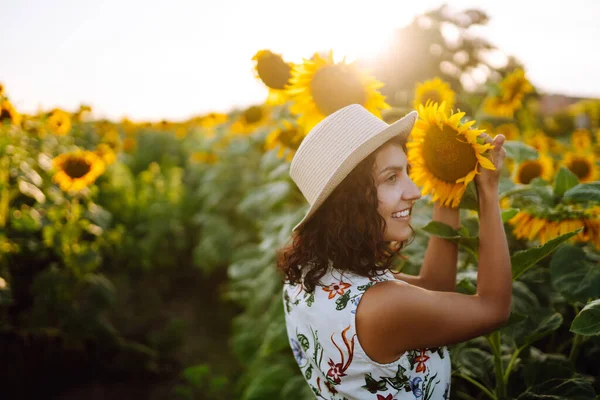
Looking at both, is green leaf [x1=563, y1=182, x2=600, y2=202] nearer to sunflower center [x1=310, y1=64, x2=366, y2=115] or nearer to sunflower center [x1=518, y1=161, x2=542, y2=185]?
sunflower center [x1=310, y1=64, x2=366, y2=115]

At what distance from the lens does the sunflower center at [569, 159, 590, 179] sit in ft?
8.55

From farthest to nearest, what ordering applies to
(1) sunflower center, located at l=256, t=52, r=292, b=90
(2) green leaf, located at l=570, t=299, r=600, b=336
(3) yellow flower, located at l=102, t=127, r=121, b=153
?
(3) yellow flower, located at l=102, t=127, r=121, b=153 → (1) sunflower center, located at l=256, t=52, r=292, b=90 → (2) green leaf, located at l=570, t=299, r=600, b=336

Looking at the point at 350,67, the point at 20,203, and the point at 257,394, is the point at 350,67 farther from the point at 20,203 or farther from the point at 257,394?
the point at 20,203

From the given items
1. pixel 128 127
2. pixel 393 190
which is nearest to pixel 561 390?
pixel 393 190

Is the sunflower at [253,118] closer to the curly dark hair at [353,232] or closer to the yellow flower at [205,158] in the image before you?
the yellow flower at [205,158]

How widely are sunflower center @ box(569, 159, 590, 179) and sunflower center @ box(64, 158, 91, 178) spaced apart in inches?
119

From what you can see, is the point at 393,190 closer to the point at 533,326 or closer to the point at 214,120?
the point at 533,326

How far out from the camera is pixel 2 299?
2.27 m

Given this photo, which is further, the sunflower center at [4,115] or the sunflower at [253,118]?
the sunflower at [253,118]

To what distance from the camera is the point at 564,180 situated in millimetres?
1488

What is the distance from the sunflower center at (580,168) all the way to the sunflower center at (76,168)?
301 cm

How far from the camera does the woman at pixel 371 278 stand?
120 centimetres

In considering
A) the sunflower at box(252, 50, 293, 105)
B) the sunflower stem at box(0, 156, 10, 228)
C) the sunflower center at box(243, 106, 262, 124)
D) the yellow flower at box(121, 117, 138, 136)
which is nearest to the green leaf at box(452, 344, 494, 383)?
the sunflower at box(252, 50, 293, 105)

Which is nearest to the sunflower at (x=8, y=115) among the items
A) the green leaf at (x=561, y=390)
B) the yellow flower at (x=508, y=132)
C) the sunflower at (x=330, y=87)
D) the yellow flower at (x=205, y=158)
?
the sunflower at (x=330, y=87)
